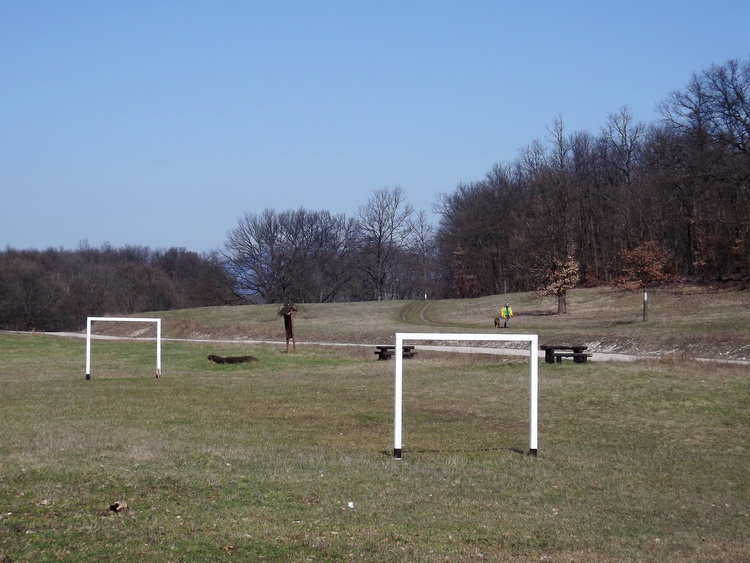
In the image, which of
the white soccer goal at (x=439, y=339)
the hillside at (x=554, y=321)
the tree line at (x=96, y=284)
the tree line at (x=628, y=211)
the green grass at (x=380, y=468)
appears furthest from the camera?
the tree line at (x=96, y=284)

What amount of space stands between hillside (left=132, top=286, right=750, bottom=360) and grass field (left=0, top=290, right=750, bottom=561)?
9335mm

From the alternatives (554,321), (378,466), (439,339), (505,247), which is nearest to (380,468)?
(378,466)

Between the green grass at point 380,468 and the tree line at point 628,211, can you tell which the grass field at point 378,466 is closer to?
the green grass at point 380,468

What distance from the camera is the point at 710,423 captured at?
1622cm

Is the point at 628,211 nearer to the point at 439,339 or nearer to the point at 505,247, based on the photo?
the point at 505,247

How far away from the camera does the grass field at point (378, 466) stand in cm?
694

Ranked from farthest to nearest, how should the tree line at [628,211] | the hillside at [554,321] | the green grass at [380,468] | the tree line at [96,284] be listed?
the tree line at [96,284], the tree line at [628,211], the hillside at [554,321], the green grass at [380,468]

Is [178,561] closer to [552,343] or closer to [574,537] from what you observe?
[574,537]

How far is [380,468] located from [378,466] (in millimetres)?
182

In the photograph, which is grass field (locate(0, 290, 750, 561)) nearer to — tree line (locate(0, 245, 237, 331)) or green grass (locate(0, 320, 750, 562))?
green grass (locate(0, 320, 750, 562))

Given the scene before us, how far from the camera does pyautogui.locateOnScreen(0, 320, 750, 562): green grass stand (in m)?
6.93

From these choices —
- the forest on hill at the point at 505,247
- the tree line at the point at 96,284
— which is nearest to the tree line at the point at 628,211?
the forest on hill at the point at 505,247

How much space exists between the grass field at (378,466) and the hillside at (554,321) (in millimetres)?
9335

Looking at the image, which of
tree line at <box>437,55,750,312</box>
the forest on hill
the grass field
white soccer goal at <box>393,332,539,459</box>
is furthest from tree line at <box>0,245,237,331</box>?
white soccer goal at <box>393,332,539,459</box>
